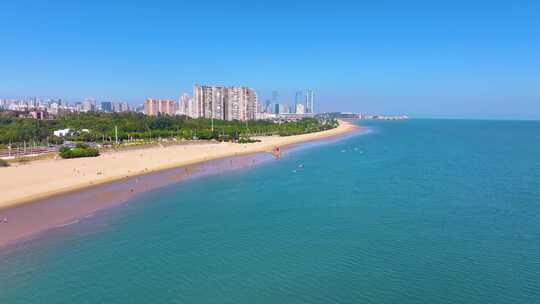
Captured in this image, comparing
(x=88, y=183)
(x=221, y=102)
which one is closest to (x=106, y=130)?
(x=88, y=183)

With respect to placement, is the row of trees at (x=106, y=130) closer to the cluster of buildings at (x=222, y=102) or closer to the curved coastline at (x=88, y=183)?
the curved coastline at (x=88, y=183)

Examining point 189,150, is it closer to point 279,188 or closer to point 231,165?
point 231,165

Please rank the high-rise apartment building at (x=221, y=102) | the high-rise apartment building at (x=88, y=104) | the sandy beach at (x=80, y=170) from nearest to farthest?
the sandy beach at (x=80, y=170)
the high-rise apartment building at (x=221, y=102)
the high-rise apartment building at (x=88, y=104)

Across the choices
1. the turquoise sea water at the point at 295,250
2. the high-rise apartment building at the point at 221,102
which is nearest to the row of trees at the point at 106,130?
the high-rise apartment building at the point at 221,102

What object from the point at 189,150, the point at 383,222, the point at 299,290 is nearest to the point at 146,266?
the point at 299,290

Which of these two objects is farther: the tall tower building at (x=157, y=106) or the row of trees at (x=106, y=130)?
the tall tower building at (x=157, y=106)

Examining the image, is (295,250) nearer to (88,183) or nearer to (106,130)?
(88,183)
